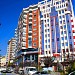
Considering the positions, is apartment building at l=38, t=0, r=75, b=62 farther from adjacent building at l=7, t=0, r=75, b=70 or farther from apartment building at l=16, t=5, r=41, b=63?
apartment building at l=16, t=5, r=41, b=63

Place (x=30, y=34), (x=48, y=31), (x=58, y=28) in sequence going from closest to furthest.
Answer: (x=58, y=28) → (x=48, y=31) → (x=30, y=34)

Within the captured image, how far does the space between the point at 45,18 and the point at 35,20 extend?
18.5 feet

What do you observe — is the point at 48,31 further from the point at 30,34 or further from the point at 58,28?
the point at 30,34

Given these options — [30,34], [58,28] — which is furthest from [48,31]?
[30,34]

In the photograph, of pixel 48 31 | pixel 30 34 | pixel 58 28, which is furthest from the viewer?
pixel 30 34

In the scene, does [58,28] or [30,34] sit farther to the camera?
[30,34]

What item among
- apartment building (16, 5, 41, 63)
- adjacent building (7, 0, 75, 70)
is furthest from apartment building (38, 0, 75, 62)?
apartment building (16, 5, 41, 63)

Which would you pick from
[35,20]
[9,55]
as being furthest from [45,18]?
[9,55]

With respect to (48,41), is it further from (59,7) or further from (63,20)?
(59,7)

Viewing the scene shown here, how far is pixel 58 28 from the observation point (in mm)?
82062

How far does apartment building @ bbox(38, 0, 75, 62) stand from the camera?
251 feet

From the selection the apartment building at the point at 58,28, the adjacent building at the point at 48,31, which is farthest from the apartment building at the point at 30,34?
the apartment building at the point at 58,28

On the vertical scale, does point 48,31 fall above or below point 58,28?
below

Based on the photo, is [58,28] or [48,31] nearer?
[58,28]
